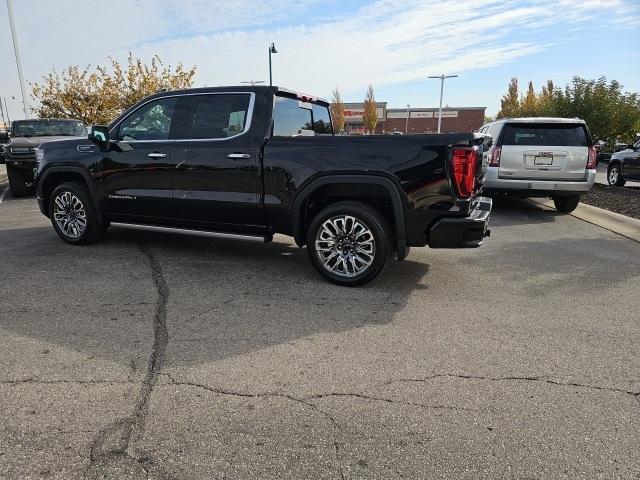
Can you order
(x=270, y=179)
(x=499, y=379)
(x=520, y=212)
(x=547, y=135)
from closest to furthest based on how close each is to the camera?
(x=499, y=379) → (x=270, y=179) → (x=547, y=135) → (x=520, y=212)

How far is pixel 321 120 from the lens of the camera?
661cm

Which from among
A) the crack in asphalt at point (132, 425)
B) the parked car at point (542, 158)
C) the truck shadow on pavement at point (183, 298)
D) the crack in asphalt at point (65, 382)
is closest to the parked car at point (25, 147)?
the truck shadow on pavement at point (183, 298)

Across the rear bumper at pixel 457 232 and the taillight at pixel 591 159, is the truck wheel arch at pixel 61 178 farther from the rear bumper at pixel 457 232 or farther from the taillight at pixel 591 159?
the taillight at pixel 591 159

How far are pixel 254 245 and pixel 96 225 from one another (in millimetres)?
2030

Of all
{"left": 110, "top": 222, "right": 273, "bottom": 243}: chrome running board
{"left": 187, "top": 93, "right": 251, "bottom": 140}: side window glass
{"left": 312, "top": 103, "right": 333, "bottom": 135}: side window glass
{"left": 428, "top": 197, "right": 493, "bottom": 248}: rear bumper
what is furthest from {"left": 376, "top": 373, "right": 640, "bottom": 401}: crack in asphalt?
{"left": 312, "top": 103, "right": 333, "bottom": 135}: side window glass

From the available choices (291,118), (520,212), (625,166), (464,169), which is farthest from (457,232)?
(625,166)

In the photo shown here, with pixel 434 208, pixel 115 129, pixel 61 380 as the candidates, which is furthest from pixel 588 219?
pixel 61 380

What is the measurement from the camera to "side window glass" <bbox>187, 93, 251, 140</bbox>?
5.39 m

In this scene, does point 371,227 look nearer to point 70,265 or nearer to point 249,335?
point 249,335

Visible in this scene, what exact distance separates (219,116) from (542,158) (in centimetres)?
594

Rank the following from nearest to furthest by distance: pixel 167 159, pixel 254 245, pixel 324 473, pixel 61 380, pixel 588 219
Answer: pixel 324 473
pixel 61 380
pixel 167 159
pixel 254 245
pixel 588 219

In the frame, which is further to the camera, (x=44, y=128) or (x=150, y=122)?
(x=44, y=128)

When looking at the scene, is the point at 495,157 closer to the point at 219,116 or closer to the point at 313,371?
the point at 219,116

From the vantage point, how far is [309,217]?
5.33 metres
